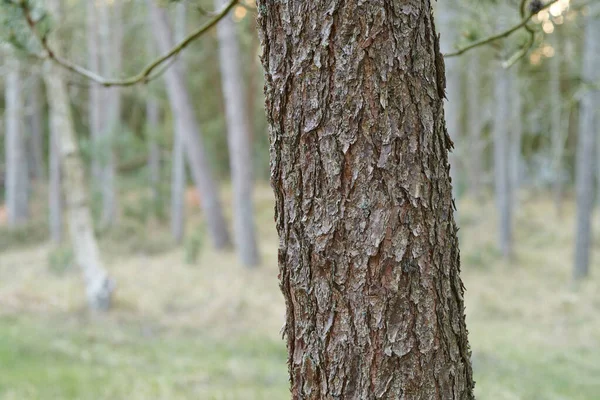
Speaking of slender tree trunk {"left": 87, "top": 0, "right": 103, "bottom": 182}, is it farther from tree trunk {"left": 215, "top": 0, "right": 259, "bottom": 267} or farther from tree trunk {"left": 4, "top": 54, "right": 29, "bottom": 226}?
tree trunk {"left": 215, "top": 0, "right": 259, "bottom": 267}

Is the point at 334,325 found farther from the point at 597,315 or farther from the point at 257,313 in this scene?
the point at 597,315

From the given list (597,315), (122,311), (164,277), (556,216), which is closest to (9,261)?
(164,277)

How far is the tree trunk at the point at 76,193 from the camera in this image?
831 cm

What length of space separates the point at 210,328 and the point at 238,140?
4.34 metres

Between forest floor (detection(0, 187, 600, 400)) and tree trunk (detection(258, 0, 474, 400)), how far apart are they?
3652mm

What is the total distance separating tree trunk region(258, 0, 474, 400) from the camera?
1.54m

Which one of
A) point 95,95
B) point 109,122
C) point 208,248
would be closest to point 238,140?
point 208,248

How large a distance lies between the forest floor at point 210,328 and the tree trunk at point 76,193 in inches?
17.4

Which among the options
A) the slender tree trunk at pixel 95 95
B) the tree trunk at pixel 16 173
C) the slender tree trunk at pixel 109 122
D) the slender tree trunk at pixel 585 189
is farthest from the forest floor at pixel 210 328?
the tree trunk at pixel 16 173

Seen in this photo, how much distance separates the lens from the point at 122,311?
9016 millimetres

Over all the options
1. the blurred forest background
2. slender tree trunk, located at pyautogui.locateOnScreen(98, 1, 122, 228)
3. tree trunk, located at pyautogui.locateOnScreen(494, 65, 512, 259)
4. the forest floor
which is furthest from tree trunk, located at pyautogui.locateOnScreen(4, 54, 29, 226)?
tree trunk, located at pyautogui.locateOnScreen(494, 65, 512, 259)

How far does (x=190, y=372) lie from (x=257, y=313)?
12.1ft

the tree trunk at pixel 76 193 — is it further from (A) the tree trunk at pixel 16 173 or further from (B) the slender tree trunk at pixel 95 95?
(A) the tree trunk at pixel 16 173

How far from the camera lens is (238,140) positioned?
467 inches
